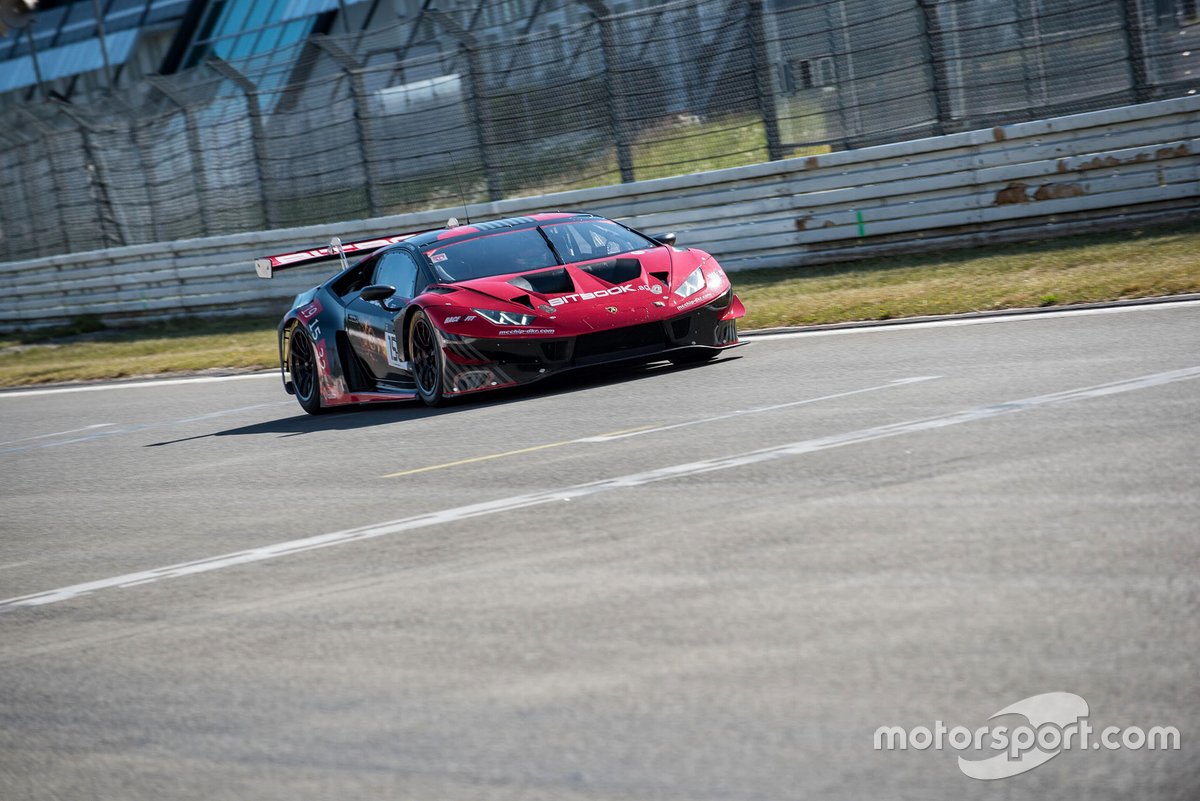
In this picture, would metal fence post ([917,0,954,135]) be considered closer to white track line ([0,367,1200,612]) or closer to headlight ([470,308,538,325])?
headlight ([470,308,538,325])

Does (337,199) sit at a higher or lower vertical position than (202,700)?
higher

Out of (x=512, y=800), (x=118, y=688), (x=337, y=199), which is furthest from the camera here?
(x=337, y=199)

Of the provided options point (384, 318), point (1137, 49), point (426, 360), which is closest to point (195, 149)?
point (384, 318)

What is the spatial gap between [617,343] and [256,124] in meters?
13.1

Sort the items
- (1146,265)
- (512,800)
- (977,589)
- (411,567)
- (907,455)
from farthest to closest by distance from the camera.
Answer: (1146,265)
(907,455)
(411,567)
(977,589)
(512,800)

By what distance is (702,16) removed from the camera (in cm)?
1648

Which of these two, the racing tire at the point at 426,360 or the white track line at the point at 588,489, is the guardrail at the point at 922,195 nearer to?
the racing tire at the point at 426,360

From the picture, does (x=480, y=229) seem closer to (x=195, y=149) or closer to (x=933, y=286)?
(x=933, y=286)

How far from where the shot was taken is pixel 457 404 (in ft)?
34.2

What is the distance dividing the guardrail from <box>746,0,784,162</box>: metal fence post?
0.34 meters

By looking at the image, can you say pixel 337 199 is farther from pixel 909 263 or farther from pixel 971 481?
pixel 971 481

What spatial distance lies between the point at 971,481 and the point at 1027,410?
4.67 ft

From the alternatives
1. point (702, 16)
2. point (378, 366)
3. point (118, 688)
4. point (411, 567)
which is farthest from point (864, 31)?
point (118, 688)

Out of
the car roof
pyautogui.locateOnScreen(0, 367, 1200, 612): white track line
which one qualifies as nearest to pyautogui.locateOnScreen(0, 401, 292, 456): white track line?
the car roof
